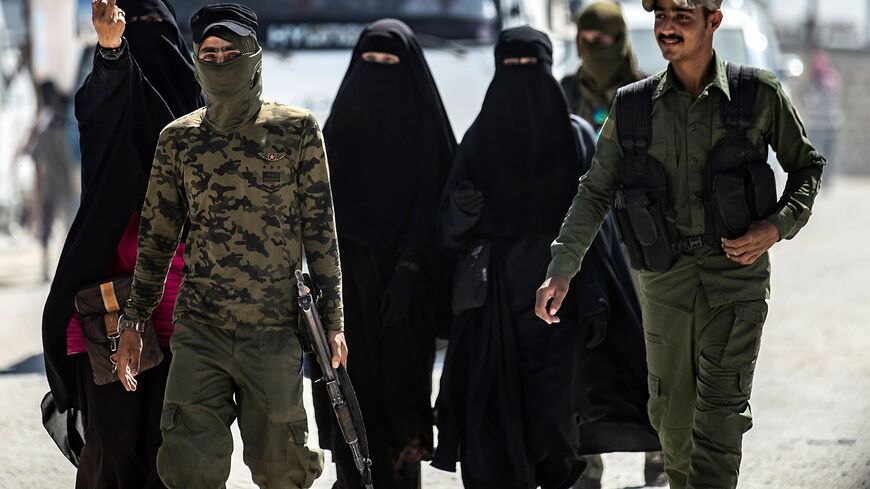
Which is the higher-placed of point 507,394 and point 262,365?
point 262,365

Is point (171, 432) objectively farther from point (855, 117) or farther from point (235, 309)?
point (855, 117)

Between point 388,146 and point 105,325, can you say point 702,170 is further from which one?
point 105,325

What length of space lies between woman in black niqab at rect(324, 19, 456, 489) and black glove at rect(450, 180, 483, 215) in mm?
162

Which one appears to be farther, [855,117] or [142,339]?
[855,117]

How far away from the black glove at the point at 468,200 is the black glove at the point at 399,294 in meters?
0.24

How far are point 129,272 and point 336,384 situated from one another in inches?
27.3

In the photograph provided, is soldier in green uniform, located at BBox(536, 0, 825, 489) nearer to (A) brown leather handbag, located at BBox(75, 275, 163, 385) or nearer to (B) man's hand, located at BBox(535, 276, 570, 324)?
(B) man's hand, located at BBox(535, 276, 570, 324)

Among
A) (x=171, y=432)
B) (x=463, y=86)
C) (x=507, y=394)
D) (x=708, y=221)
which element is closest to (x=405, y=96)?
(x=507, y=394)

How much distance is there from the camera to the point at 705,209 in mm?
3992

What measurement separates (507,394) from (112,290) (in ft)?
4.28

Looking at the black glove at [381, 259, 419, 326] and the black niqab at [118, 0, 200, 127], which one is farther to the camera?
the black glove at [381, 259, 419, 326]

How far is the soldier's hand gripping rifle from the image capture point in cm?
374

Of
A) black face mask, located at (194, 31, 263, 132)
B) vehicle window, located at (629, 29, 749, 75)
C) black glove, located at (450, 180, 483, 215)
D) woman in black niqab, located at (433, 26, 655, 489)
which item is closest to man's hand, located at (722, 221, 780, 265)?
woman in black niqab, located at (433, 26, 655, 489)

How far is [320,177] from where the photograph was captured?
3801 millimetres
